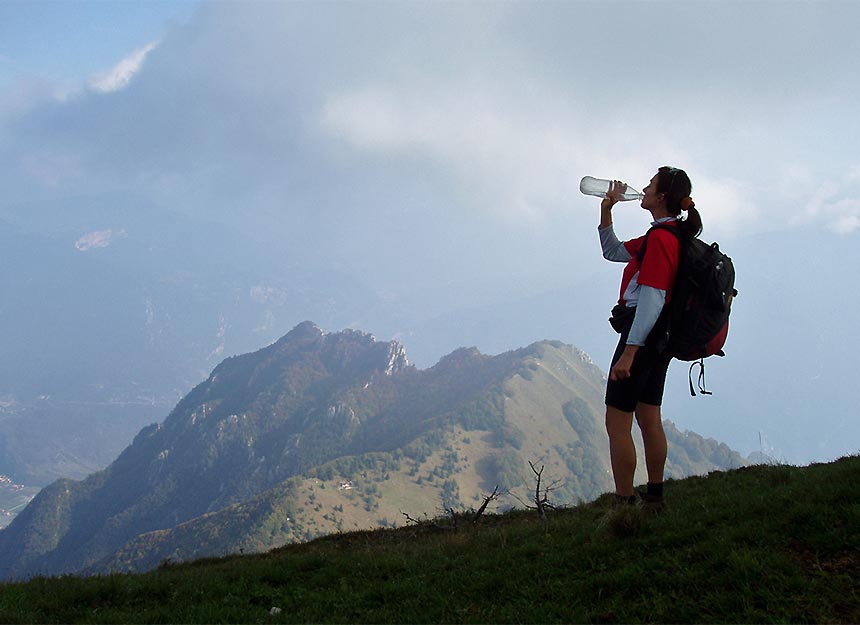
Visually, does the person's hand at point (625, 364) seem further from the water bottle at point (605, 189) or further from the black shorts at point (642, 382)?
the water bottle at point (605, 189)

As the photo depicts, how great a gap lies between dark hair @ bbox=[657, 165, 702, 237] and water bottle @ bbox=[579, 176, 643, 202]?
589mm

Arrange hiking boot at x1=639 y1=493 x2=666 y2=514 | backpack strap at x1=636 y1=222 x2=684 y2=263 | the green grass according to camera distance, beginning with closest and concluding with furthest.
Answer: the green grass
backpack strap at x1=636 y1=222 x2=684 y2=263
hiking boot at x1=639 y1=493 x2=666 y2=514

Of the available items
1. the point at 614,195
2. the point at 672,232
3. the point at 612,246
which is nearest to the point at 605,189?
the point at 614,195

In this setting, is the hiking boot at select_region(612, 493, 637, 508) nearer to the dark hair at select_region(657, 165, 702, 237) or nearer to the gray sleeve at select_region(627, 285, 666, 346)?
the gray sleeve at select_region(627, 285, 666, 346)

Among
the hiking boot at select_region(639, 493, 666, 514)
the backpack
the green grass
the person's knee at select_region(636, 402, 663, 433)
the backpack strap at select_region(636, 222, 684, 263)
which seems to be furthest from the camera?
the hiking boot at select_region(639, 493, 666, 514)

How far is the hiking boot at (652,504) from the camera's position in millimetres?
6546

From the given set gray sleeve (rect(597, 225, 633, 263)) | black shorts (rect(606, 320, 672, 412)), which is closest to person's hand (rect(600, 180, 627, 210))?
gray sleeve (rect(597, 225, 633, 263))

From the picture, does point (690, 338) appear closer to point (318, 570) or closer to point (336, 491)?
point (318, 570)

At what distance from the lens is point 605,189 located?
7324mm

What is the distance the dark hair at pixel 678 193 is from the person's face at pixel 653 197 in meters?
0.04

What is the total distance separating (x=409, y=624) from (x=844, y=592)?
131 inches

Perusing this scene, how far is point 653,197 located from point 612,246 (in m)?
0.89

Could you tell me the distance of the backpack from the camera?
5723 millimetres

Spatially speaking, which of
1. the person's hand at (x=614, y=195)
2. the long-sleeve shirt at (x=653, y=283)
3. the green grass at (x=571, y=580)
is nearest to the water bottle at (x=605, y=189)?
the person's hand at (x=614, y=195)
